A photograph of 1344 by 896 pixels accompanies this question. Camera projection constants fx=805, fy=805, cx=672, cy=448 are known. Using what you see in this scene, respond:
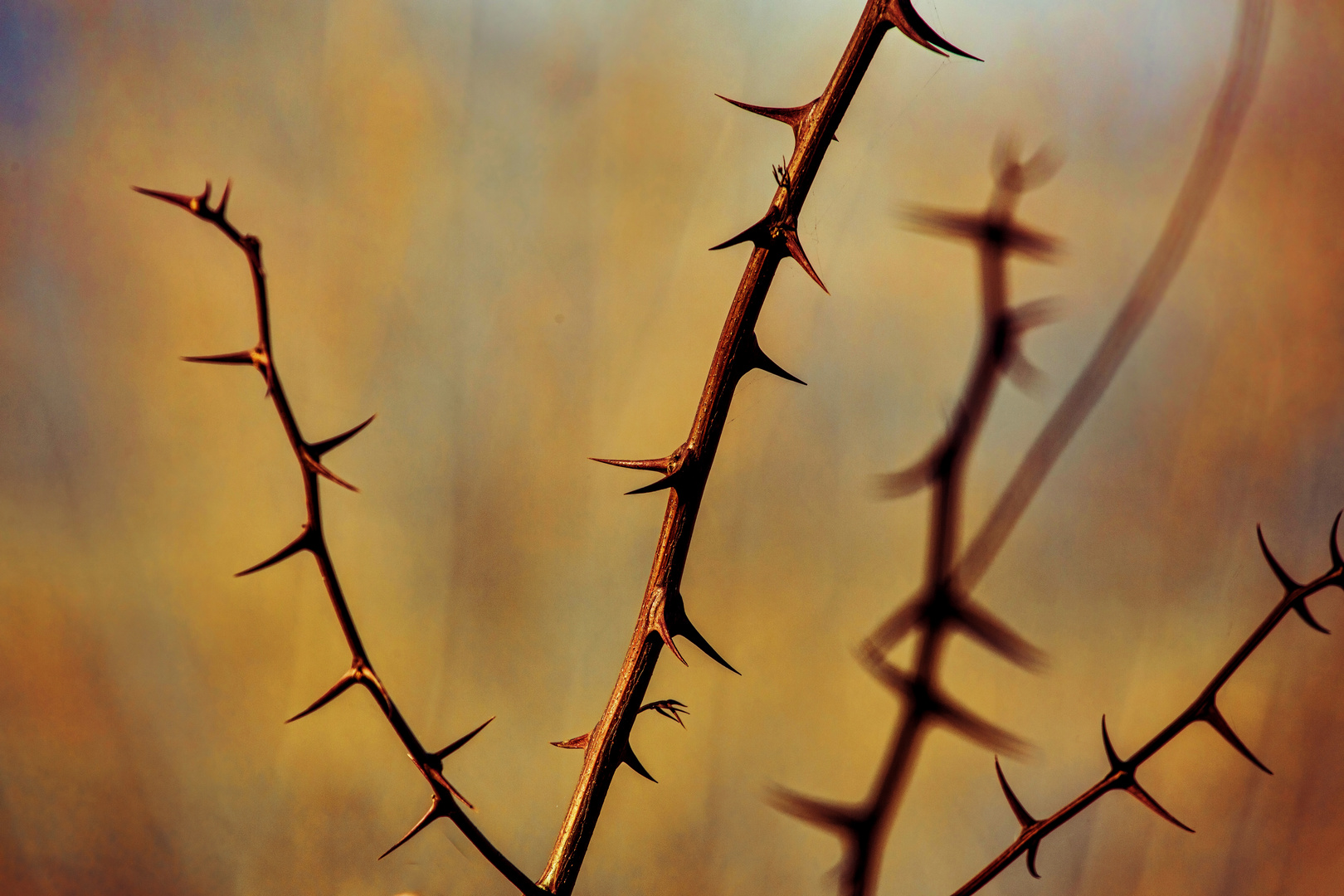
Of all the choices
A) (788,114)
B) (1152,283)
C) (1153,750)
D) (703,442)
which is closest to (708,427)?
(703,442)

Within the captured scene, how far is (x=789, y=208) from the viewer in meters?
0.37

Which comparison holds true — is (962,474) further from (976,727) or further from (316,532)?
(316,532)

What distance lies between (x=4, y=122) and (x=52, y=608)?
32cm

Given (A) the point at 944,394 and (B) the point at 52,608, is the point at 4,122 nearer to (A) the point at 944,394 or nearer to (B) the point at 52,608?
(B) the point at 52,608

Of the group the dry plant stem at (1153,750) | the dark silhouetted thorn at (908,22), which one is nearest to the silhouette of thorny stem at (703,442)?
the dark silhouetted thorn at (908,22)

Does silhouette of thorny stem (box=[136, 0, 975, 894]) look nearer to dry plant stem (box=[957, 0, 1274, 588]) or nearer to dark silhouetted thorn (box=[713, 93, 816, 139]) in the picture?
dark silhouetted thorn (box=[713, 93, 816, 139])

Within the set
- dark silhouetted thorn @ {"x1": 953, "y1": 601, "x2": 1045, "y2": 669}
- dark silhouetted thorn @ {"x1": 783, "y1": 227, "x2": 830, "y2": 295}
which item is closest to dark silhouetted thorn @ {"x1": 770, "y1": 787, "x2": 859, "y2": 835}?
dark silhouetted thorn @ {"x1": 953, "y1": 601, "x2": 1045, "y2": 669}

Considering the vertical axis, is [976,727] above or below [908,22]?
below

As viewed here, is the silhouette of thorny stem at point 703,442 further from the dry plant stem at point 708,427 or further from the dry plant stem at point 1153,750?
the dry plant stem at point 1153,750

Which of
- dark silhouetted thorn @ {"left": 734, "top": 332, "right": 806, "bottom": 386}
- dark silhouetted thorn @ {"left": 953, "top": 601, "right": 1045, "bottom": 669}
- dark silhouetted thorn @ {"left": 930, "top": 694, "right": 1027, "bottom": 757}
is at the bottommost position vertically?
dark silhouetted thorn @ {"left": 930, "top": 694, "right": 1027, "bottom": 757}

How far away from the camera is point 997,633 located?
57cm

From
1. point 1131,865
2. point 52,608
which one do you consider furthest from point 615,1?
point 1131,865

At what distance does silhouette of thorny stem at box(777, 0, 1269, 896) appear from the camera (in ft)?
1.84

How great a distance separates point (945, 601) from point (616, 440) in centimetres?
26
